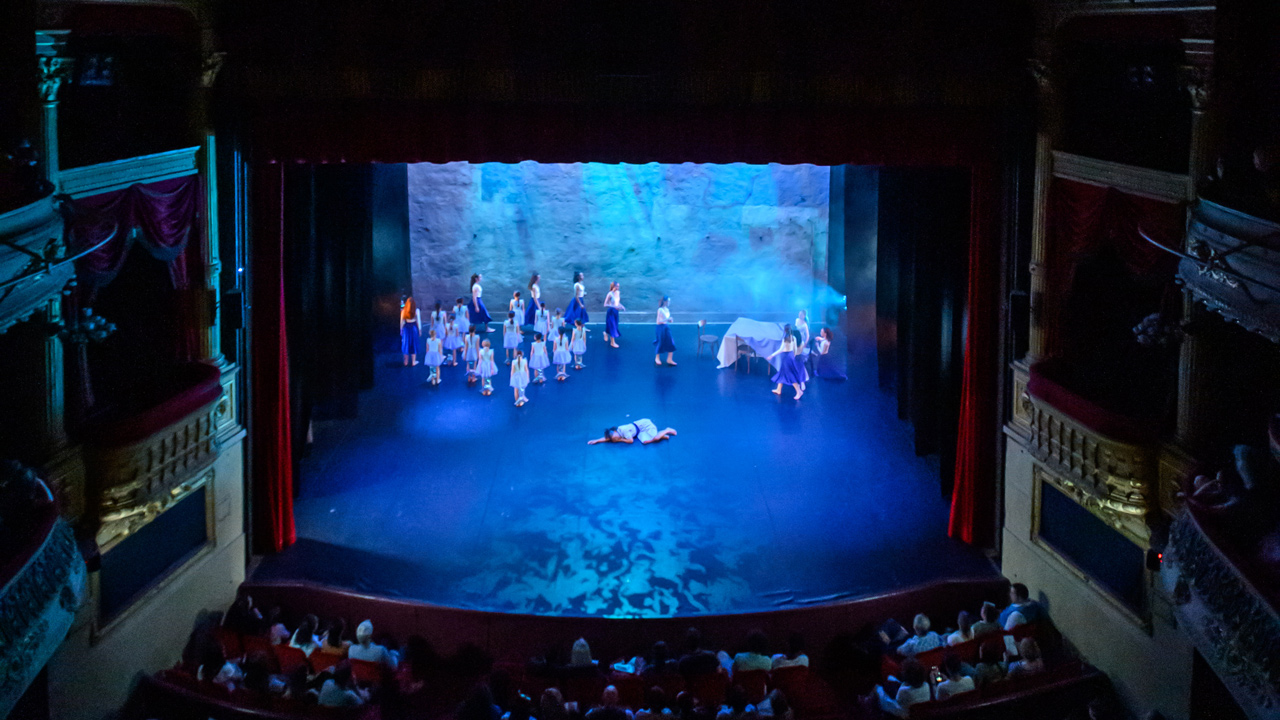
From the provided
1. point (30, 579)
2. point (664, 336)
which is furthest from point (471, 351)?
point (30, 579)

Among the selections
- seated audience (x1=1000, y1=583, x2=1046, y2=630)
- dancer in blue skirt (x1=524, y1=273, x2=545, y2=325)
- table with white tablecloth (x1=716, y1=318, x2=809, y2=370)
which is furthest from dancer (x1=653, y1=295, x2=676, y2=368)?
seated audience (x1=1000, y1=583, x2=1046, y2=630)

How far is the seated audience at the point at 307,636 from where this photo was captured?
7160 mm

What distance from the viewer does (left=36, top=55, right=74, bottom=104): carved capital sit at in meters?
5.94

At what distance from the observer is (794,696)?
21.7 feet

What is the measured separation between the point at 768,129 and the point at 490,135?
2118 millimetres

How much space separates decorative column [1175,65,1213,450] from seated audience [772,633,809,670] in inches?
105

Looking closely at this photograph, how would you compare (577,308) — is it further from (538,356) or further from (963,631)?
(963,631)

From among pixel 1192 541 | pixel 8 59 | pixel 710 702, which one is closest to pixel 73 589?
pixel 8 59

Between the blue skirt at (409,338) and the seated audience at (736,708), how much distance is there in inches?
333

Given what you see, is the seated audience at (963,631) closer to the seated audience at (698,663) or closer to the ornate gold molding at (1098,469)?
the ornate gold molding at (1098,469)

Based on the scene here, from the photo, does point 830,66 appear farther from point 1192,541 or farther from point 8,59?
point 8,59

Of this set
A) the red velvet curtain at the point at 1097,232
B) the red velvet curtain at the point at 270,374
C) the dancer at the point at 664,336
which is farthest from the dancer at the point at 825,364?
the red velvet curtain at the point at 270,374

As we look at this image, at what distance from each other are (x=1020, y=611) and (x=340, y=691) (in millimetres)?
4691

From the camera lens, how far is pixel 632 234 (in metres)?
17.3
